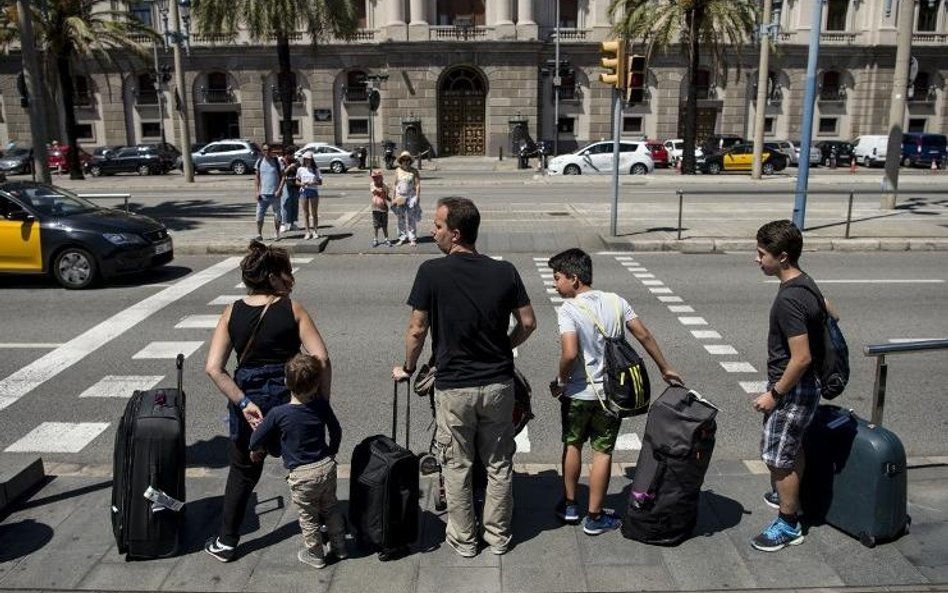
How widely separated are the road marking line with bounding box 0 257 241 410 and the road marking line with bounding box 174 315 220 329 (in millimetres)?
541

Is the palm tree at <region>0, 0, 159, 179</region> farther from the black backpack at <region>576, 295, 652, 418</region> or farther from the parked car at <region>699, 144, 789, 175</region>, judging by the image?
the black backpack at <region>576, 295, 652, 418</region>

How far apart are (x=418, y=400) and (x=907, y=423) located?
4058mm

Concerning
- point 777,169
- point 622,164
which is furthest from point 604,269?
point 777,169

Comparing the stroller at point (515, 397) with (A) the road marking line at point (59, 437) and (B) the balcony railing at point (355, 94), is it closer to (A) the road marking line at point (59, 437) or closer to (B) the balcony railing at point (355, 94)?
(A) the road marking line at point (59, 437)

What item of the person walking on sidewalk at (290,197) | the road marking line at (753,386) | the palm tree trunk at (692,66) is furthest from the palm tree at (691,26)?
the road marking line at (753,386)

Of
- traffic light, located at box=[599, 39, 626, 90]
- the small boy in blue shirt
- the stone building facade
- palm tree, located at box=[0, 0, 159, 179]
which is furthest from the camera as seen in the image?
the stone building facade

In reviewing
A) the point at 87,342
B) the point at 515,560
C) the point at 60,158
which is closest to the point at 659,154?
the point at 60,158

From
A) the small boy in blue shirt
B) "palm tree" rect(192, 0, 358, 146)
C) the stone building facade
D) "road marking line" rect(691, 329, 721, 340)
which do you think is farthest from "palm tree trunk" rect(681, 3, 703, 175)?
the small boy in blue shirt

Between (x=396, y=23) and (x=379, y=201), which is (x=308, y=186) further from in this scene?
(x=396, y=23)

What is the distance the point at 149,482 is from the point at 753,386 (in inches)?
210

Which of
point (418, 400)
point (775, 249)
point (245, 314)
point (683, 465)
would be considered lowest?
point (418, 400)

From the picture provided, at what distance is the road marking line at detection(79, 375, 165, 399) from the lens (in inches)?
287

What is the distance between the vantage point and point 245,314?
13.8 ft

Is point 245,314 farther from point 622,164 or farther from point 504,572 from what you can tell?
point 622,164
